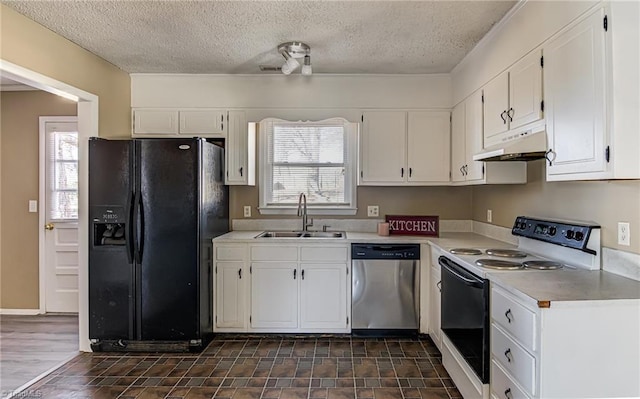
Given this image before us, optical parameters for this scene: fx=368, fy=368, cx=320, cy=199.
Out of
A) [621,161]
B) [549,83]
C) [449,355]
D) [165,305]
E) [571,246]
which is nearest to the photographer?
[621,161]

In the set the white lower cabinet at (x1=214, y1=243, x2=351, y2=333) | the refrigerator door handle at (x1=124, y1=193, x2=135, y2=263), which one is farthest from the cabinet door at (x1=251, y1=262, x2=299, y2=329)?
the refrigerator door handle at (x1=124, y1=193, x2=135, y2=263)

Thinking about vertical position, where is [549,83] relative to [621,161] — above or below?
above

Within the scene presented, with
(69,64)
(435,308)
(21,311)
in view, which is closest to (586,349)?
(435,308)

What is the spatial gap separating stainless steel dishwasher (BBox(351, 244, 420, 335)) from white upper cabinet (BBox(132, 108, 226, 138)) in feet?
5.92

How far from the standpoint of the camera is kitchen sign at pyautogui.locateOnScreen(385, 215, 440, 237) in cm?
344

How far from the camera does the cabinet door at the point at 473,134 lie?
9.25 feet

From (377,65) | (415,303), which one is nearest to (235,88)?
(377,65)

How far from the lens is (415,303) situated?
3.23m

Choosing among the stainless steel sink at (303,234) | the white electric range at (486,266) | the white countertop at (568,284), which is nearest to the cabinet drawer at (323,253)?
the stainless steel sink at (303,234)

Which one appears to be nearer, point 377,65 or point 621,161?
point 621,161

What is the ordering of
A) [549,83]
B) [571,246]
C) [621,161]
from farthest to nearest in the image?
1. [571,246]
2. [549,83]
3. [621,161]

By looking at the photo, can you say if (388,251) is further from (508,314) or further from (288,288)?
(508,314)

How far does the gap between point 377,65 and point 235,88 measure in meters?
1.40

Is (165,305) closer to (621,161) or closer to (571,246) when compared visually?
(571,246)
